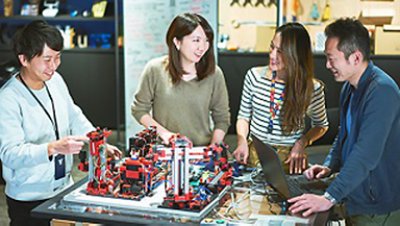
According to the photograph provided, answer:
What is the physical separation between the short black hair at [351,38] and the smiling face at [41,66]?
1231 mm

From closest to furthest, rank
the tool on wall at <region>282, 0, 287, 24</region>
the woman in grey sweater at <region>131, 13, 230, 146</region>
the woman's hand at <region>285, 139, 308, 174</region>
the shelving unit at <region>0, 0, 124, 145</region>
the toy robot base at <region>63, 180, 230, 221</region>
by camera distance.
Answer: the toy robot base at <region>63, 180, 230, 221</region>
the woman's hand at <region>285, 139, 308, 174</region>
the woman in grey sweater at <region>131, 13, 230, 146</region>
the tool on wall at <region>282, 0, 287, 24</region>
the shelving unit at <region>0, 0, 124, 145</region>

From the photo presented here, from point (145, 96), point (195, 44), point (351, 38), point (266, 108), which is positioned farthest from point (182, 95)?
point (351, 38)

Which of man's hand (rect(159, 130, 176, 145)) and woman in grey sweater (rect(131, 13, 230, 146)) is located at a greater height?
woman in grey sweater (rect(131, 13, 230, 146))

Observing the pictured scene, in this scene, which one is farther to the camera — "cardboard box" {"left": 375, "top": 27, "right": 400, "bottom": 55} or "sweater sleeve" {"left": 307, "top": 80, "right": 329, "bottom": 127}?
"cardboard box" {"left": 375, "top": 27, "right": 400, "bottom": 55}

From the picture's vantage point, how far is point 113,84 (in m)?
6.64

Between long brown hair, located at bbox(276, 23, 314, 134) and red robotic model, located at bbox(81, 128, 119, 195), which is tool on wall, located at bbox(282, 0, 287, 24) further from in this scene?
red robotic model, located at bbox(81, 128, 119, 195)

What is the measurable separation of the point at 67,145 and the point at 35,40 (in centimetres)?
52

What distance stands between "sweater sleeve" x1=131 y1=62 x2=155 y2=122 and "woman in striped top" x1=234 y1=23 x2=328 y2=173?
0.51 meters

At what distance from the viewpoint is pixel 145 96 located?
10.8ft

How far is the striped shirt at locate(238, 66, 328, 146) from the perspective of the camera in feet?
10.1

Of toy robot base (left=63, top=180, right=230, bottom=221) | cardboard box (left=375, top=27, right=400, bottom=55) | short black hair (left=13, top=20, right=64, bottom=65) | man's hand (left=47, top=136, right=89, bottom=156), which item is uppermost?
short black hair (left=13, top=20, right=64, bottom=65)

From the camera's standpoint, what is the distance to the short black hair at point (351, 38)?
8.07 feet

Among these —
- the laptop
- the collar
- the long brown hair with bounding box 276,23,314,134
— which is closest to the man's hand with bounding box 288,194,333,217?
the laptop

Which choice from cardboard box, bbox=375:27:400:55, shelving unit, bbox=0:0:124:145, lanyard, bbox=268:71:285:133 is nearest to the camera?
lanyard, bbox=268:71:285:133
